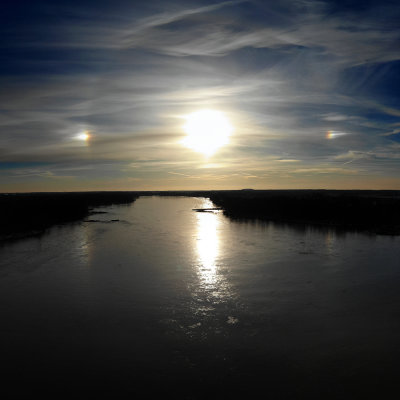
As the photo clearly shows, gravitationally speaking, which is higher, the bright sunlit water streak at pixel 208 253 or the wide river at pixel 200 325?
the bright sunlit water streak at pixel 208 253

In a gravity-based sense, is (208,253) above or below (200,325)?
above

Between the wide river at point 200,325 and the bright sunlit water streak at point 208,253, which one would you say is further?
the bright sunlit water streak at point 208,253

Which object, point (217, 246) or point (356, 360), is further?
point (217, 246)

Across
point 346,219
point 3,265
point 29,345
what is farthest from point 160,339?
point 346,219

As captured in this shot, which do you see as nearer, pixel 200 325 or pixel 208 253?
pixel 200 325

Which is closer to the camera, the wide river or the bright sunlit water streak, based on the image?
the wide river

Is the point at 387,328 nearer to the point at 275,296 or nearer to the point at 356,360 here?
the point at 356,360

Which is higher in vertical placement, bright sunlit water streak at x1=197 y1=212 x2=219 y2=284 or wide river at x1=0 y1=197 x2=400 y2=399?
bright sunlit water streak at x1=197 y1=212 x2=219 y2=284

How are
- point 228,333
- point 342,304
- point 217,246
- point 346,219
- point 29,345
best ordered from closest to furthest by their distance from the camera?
1. point 29,345
2. point 228,333
3. point 342,304
4. point 217,246
5. point 346,219
